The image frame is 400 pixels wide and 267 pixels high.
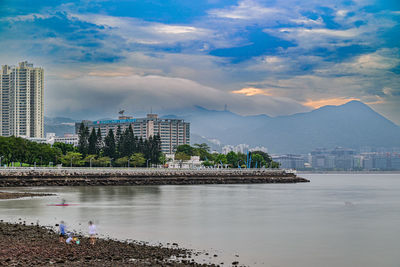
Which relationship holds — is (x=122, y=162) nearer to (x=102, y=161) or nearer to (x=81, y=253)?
(x=102, y=161)

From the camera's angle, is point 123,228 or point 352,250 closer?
point 352,250

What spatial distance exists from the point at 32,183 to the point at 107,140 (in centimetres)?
5650

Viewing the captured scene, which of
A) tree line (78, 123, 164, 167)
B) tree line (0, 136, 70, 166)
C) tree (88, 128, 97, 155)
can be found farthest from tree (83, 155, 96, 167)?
tree line (0, 136, 70, 166)

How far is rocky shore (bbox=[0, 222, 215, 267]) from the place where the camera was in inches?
879

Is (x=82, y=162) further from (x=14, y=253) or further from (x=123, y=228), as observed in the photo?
(x=14, y=253)

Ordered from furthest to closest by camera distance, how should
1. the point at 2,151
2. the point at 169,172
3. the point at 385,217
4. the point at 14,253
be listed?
1. the point at 169,172
2. the point at 2,151
3. the point at 385,217
4. the point at 14,253

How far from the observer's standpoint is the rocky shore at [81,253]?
73.3 feet

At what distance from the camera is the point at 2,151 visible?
120 meters

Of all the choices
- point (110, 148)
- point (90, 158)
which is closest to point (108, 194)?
point (90, 158)

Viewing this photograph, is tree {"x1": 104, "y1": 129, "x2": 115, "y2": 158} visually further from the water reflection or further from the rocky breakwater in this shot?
the water reflection

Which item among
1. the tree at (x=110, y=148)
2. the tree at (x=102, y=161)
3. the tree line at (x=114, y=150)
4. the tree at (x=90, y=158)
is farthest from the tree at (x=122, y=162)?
the tree at (x=90, y=158)

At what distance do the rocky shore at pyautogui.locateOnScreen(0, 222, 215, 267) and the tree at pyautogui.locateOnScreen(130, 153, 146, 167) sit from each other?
11820 centimetres

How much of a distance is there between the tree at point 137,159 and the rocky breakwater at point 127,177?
17255 mm

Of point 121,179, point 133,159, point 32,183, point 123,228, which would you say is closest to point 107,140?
point 133,159
